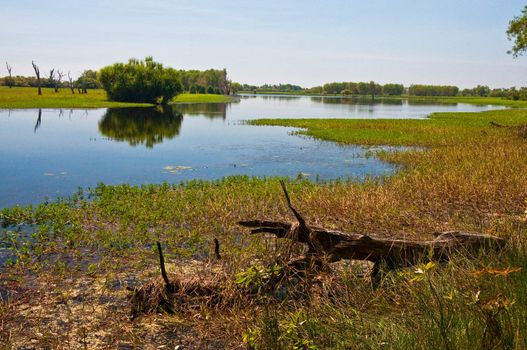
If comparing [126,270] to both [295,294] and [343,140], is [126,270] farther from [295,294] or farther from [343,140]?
[343,140]

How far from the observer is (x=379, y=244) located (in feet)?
24.6

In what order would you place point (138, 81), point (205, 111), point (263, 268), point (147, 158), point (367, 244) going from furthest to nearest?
point (138, 81), point (205, 111), point (147, 158), point (367, 244), point (263, 268)

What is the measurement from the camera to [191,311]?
7.20 m

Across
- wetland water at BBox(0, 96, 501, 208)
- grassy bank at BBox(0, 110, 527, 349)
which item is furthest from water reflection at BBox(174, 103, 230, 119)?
grassy bank at BBox(0, 110, 527, 349)

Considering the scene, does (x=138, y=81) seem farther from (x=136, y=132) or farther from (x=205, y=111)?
(x=136, y=132)

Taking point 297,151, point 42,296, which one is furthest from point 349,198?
point 297,151

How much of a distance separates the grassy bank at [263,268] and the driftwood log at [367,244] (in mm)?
312

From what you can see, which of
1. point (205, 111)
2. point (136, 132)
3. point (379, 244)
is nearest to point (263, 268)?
point (379, 244)

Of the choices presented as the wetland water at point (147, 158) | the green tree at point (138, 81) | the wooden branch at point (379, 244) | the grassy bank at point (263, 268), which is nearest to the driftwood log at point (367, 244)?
the wooden branch at point (379, 244)

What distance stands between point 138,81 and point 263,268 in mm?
92928

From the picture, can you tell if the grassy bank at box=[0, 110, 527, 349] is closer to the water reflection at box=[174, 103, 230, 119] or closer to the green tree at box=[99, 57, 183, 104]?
the water reflection at box=[174, 103, 230, 119]

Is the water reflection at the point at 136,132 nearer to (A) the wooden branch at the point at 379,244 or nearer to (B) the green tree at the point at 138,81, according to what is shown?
(A) the wooden branch at the point at 379,244

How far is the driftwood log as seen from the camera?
728 cm

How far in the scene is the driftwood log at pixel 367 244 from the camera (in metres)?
7.28
